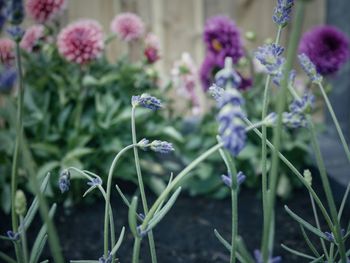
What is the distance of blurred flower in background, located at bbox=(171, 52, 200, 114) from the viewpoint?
229 cm

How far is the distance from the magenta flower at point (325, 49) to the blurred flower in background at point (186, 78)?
688 mm

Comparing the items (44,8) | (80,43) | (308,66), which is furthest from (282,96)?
(44,8)

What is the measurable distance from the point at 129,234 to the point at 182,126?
92cm

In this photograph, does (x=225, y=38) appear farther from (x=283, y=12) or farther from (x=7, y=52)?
(x=283, y=12)

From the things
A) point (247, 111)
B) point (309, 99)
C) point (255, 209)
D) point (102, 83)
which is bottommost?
point (255, 209)

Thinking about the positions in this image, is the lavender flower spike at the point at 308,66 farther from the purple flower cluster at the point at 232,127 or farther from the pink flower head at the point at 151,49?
the pink flower head at the point at 151,49

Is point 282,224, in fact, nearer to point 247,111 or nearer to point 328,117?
point 247,111

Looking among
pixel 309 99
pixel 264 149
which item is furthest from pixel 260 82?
pixel 309 99

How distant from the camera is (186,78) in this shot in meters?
2.33

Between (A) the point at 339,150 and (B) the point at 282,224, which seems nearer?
(B) the point at 282,224

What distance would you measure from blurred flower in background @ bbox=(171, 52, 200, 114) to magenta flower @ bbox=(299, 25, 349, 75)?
0.69m

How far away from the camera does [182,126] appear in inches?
97.7

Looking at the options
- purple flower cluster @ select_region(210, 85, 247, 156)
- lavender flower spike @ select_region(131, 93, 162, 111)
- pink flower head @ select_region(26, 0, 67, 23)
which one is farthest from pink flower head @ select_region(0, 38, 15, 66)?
purple flower cluster @ select_region(210, 85, 247, 156)

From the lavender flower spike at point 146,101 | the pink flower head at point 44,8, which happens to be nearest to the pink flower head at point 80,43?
the pink flower head at point 44,8
